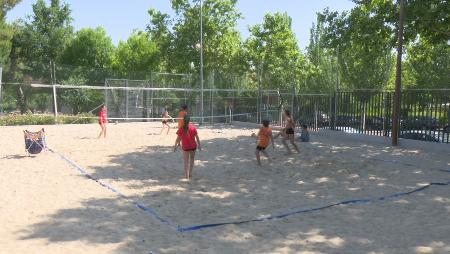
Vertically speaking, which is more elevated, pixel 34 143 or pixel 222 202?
pixel 34 143

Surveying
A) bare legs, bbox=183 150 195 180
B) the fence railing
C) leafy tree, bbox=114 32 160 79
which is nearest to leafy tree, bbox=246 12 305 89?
the fence railing

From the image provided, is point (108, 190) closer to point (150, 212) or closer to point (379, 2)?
point (150, 212)

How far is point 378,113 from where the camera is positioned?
17.4 meters

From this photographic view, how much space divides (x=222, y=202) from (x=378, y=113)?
1168 centimetres

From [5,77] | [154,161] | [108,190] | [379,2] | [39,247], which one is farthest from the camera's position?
[5,77]

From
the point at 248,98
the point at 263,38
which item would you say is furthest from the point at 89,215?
the point at 263,38

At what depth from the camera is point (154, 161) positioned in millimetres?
11734

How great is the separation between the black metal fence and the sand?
222 cm

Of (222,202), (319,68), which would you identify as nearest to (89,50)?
(319,68)

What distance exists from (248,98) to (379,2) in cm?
1134

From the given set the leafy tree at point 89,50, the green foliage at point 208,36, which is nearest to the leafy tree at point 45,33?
the leafy tree at point 89,50

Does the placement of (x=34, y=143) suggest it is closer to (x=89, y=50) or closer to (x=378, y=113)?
(x=378, y=113)

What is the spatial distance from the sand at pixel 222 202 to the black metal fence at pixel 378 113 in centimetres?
222

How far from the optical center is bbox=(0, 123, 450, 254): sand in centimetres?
549
